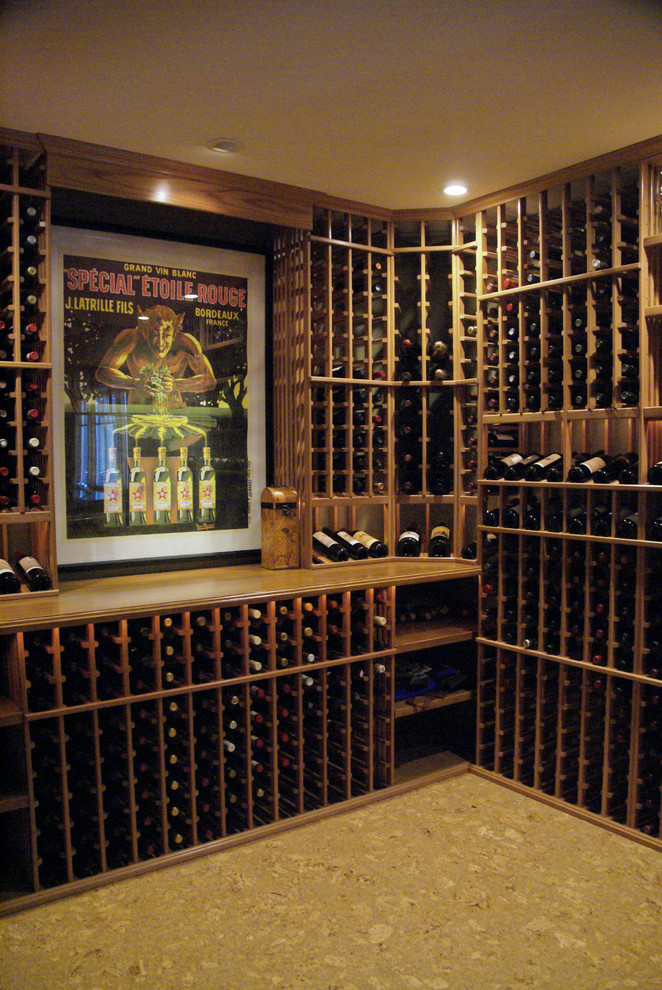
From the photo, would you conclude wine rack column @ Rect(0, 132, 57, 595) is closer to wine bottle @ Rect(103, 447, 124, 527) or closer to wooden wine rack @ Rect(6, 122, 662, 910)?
wooden wine rack @ Rect(6, 122, 662, 910)

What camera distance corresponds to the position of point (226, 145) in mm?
3197

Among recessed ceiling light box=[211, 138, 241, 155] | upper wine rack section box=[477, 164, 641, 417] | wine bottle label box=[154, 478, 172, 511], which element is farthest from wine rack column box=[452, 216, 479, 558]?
wine bottle label box=[154, 478, 172, 511]

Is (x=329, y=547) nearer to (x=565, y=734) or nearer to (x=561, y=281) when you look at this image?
(x=565, y=734)

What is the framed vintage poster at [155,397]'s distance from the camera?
Result: 143 inches

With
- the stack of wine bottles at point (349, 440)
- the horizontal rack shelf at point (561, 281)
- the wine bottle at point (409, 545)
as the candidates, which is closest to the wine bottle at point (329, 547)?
the stack of wine bottles at point (349, 440)

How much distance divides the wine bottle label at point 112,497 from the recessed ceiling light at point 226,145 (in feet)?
5.13

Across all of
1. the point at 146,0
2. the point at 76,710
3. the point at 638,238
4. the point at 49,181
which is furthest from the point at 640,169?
the point at 76,710

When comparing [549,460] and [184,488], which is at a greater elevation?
[549,460]

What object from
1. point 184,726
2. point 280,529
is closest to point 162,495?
point 280,529

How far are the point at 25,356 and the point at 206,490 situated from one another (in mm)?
1139

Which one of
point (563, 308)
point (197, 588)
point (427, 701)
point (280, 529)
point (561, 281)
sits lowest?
point (427, 701)

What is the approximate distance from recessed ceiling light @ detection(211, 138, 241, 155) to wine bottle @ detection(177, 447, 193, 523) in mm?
1409

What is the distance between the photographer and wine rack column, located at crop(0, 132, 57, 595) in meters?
3.12

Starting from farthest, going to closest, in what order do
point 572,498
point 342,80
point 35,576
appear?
point 572,498, point 35,576, point 342,80
